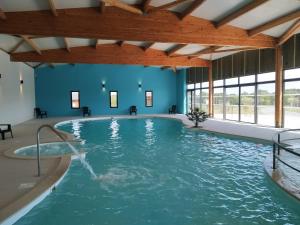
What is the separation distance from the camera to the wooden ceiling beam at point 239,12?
5.94m

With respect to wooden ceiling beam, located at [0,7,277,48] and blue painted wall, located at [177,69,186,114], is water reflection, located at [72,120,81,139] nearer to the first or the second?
wooden ceiling beam, located at [0,7,277,48]

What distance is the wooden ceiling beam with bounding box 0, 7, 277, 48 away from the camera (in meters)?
6.09

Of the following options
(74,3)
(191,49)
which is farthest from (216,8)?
(191,49)

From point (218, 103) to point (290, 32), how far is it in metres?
6.00

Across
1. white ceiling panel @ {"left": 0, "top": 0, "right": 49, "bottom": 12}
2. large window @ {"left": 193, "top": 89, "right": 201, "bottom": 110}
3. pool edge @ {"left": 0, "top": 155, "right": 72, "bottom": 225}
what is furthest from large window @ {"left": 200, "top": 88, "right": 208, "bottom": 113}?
pool edge @ {"left": 0, "top": 155, "right": 72, "bottom": 225}

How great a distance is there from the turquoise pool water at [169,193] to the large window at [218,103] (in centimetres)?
738

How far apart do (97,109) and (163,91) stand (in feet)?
15.7

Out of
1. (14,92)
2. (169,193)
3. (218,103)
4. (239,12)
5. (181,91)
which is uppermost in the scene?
(239,12)

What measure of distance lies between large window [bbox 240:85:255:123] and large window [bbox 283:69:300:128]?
1.78 metres

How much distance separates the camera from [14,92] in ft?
35.3

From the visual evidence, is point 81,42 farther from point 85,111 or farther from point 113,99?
point 113,99

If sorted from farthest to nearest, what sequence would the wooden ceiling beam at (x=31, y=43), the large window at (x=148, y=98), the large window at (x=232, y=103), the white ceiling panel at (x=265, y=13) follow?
the large window at (x=148, y=98) → the large window at (x=232, y=103) → the wooden ceiling beam at (x=31, y=43) → the white ceiling panel at (x=265, y=13)

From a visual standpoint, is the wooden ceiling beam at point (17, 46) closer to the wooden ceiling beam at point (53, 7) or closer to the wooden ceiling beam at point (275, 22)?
the wooden ceiling beam at point (53, 7)

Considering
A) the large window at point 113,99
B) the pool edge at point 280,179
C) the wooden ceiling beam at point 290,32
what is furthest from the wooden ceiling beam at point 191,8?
Result: the large window at point 113,99
